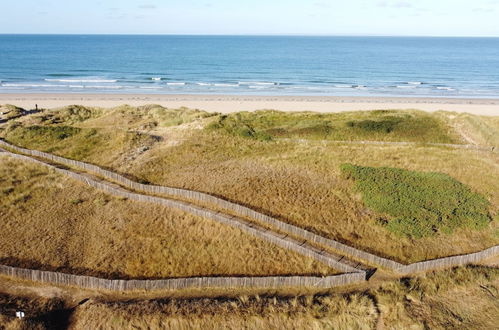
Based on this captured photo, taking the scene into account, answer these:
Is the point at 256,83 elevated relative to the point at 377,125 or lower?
elevated

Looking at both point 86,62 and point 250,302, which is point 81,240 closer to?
point 250,302

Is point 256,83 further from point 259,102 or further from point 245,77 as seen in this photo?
point 259,102

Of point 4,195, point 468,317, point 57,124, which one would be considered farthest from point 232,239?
point 57,124

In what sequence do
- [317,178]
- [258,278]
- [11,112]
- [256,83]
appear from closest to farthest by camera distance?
[258,278] < [317,178] < [11,112] < [256,83]

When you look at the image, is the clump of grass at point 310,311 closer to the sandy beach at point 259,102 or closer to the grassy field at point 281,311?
the grassy field at point 281,311

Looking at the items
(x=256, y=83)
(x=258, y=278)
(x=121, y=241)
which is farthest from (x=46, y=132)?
(x=256, y=83)

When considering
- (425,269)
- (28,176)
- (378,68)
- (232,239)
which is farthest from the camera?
(378,68)
